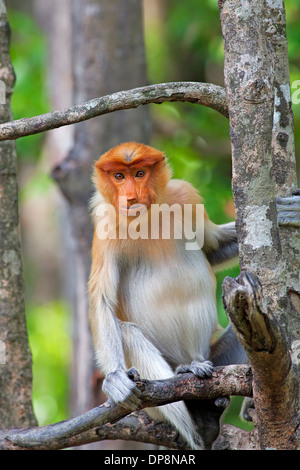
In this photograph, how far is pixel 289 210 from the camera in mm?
3330

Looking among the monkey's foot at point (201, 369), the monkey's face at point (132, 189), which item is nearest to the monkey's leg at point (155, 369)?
the monkey's foot at point (201, 369)

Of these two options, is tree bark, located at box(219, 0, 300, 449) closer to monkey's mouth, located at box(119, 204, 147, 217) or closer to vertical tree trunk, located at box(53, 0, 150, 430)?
monkey's mouth, located at box(119, 204, 147, 217)

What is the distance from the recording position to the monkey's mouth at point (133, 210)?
3936 millimetres

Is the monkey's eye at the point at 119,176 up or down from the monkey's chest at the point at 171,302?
up

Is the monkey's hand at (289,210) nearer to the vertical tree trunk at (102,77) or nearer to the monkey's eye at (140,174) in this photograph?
the monkey's eye at (140,174)

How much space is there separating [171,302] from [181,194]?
0.65m

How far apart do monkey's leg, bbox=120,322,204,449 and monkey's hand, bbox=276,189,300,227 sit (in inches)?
44.3

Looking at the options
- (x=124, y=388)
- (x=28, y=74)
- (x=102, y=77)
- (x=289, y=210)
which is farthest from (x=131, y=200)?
(x=28, y=74)

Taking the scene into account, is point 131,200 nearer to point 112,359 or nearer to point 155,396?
point 112,359

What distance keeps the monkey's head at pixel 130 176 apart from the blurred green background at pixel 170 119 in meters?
1.70

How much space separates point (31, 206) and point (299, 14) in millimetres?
6938

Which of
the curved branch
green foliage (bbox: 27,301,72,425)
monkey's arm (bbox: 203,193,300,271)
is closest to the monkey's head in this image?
monkey's arm (bbox: 203,193,300,271)

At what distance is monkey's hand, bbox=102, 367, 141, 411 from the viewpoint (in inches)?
126

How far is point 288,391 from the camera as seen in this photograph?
2.85 meters
